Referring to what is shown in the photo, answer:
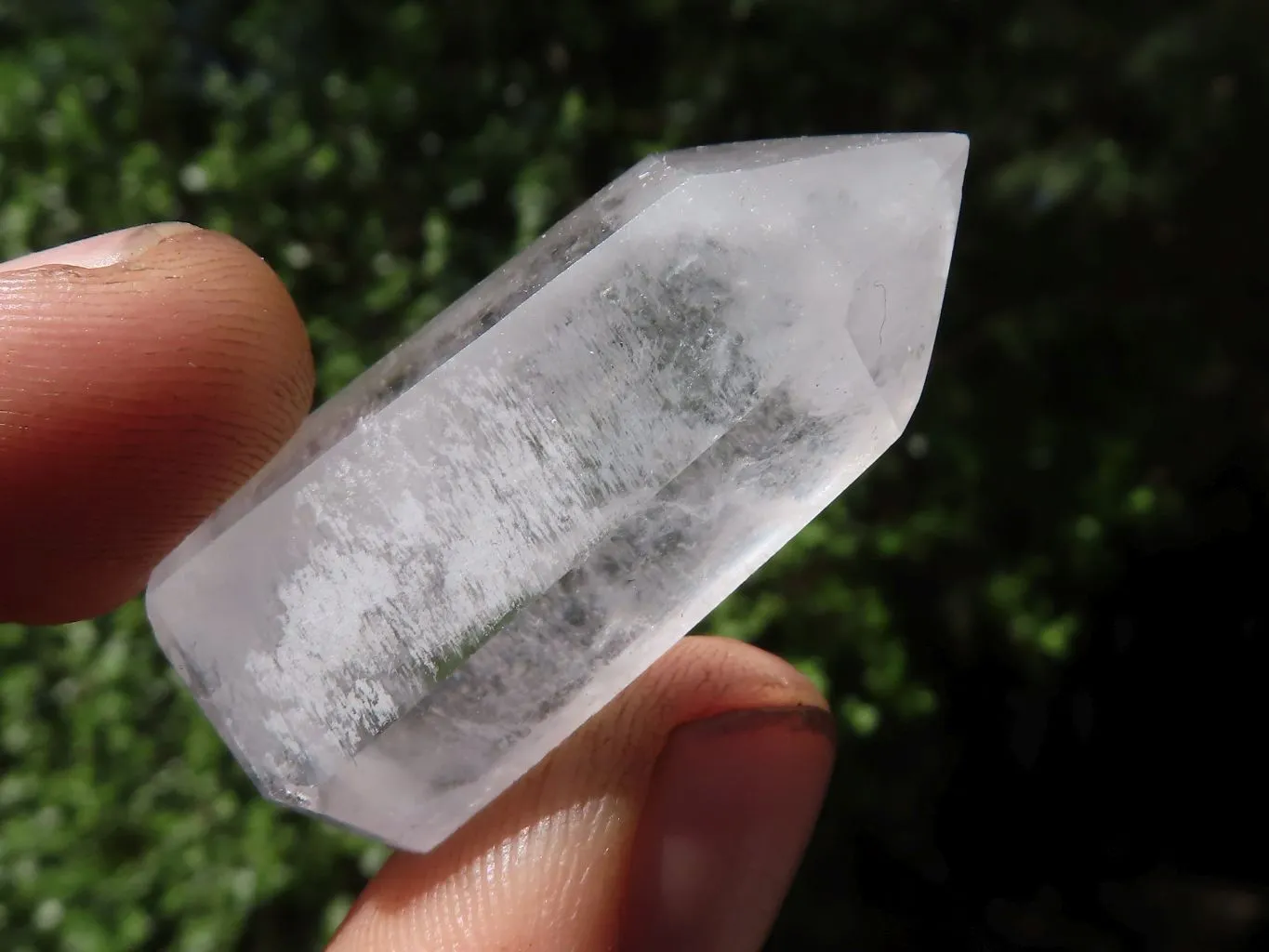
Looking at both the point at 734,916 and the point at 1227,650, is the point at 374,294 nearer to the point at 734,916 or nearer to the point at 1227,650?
the point at 734,916

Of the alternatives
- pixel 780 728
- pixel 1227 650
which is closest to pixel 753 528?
pixel 780 728

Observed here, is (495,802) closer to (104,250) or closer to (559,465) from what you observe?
(559,465)

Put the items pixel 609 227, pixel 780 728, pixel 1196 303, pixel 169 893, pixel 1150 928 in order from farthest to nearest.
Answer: pixel 1150 928 < pixel 1196 303 < pixel 169 893 < pixel 780 728 < pixel 609 227

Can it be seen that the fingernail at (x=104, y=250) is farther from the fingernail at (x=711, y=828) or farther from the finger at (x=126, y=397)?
the fingernail at (x=711, y=828)

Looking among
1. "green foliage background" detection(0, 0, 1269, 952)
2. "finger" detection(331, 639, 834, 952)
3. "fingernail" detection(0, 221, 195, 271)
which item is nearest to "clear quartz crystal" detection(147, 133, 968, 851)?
"finger" detection(331, 639, 834, 952)

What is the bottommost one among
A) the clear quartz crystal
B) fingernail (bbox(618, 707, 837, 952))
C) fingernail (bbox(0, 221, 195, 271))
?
fingernail (bbox(618, 707, 837, 952))

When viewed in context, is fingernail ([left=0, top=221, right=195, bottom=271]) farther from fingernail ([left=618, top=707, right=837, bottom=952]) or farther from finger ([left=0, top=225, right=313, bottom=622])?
fingernail ([left=618, top=707, right=837, bottom=952])
